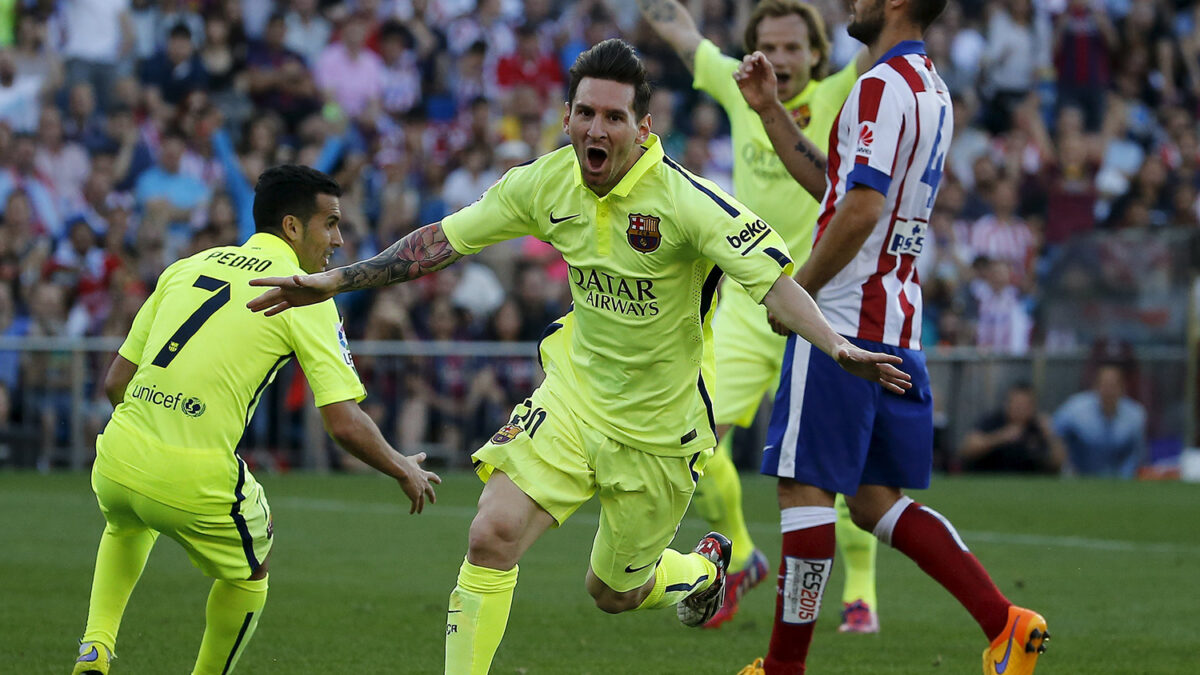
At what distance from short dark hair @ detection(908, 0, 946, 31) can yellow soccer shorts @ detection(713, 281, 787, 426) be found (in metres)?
2.64

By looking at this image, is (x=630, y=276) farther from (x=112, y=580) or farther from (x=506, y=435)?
(x=112, y=580)

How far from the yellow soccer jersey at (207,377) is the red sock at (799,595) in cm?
169

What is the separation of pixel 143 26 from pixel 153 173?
2429 mm

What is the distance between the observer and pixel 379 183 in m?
18.2

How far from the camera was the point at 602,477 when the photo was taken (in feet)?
18.7

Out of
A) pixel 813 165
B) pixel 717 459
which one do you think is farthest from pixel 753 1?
pixel 813 165

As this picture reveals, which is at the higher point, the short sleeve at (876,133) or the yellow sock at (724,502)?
the short sleeve at (876,133)

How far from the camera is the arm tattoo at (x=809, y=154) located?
6655mm

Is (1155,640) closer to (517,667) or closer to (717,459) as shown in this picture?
(717,459)

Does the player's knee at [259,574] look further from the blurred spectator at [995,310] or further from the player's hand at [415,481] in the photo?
the blurred spectator at [995,310]

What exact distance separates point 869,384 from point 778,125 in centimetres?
119

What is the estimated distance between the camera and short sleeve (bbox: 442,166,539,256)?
568cm

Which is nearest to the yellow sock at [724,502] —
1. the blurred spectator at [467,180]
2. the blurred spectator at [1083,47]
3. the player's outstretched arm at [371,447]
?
the player's outstretched arm at [371,447]

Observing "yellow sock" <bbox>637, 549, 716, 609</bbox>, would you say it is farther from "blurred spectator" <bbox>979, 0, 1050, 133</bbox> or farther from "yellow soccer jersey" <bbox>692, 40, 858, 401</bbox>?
"blurred spectator" <bbox>979, 0, 1050, 133</bbox>
